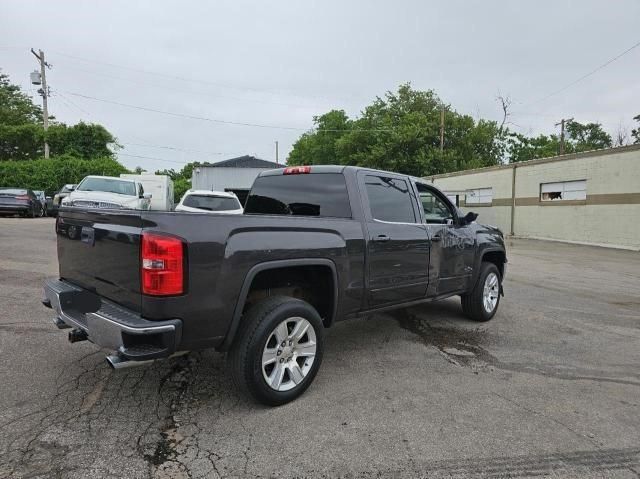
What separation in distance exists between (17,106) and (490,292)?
2166 inches

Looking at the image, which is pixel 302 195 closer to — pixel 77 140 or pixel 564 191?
pixel 564 191

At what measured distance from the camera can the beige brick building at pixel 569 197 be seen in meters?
18.0

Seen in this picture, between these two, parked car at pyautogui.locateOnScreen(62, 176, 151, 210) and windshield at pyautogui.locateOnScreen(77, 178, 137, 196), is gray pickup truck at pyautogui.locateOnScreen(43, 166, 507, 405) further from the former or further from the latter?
windshield at pyautogui.locateOnScreen(77, 178, 137, 196)

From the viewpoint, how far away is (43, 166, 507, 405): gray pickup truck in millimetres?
2832

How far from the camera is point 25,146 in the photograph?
1556 inches

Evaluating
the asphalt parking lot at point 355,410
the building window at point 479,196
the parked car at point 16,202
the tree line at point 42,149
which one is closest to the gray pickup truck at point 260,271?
the asphalt parking lot at point 355,410

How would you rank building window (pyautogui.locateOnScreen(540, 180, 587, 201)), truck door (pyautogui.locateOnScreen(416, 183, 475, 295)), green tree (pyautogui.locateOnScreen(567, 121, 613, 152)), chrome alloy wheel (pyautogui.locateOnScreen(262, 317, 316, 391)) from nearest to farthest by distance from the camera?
chrome alloy wheel (pyautogui.locateOnScreen(262, 317, 316, 391))
truck door (pyautogui.locateOnScreen(416, 183, 475, 295))
building window (pyautogui.locateOnScreen(540, 180, 587, 201))
green tree (pyautogui.locateOnScreen(567, 121, 613, 152))

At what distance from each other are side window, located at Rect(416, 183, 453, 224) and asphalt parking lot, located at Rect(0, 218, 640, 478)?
1.37 metres

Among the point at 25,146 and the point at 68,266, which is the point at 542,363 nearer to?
the point at 68,266

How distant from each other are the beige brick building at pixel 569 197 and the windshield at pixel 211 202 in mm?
15159

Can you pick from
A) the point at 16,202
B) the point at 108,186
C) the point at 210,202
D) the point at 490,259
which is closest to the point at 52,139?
the point at 16,202

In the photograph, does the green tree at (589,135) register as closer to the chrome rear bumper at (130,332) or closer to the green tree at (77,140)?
the green tree at (77,140)

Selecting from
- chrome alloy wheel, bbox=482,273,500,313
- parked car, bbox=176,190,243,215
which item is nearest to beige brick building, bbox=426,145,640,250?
chrome alloy wheel, bbox=482,273,500,313

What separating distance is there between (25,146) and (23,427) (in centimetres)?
4441
